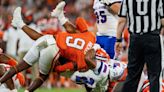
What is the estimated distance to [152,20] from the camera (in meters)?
8.66

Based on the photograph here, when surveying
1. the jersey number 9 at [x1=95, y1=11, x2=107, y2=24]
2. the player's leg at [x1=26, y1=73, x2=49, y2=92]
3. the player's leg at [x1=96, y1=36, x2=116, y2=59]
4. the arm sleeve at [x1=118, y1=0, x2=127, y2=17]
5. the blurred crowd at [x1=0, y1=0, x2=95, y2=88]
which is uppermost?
the arm sleeve at [x1=118, y1=0, x2=127, y2=17]

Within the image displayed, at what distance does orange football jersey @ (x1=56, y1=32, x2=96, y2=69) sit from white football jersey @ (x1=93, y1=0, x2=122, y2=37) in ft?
3.87

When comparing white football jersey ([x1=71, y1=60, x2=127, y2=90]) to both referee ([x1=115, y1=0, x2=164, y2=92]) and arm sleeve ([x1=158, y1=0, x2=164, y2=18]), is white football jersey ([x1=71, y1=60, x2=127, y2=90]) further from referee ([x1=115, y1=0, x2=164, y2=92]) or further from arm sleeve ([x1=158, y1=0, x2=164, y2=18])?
arm sleeve ([x1=158, y1=0, x2=164, y2=18])

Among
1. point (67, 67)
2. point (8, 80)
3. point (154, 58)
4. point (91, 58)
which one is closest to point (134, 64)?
point (154, 58)

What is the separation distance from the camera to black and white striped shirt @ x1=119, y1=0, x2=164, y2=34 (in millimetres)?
8625

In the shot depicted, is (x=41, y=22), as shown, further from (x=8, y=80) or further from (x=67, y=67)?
(x=67, y=67)

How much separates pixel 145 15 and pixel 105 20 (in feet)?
7.77

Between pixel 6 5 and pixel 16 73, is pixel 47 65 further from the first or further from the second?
pixel 6 5

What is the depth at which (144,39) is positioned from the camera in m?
8.62

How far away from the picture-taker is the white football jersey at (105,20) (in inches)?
431

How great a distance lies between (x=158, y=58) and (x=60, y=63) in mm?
1731

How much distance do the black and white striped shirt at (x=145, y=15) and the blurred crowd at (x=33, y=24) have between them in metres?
6.06

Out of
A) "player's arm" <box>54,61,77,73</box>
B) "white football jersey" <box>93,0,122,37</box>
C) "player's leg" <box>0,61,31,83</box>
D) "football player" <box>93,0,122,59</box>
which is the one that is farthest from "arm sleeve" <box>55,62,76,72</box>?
"white football jersey" <box>93,0,122,37</box>

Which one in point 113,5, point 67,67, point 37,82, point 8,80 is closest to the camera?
point 67,67
